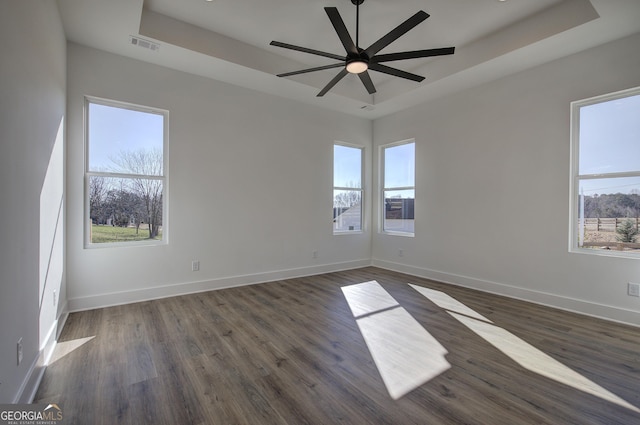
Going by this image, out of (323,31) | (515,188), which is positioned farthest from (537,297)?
(323,31)

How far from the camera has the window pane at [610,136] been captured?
320 centimetres

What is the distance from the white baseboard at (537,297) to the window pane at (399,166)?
1.62 meters

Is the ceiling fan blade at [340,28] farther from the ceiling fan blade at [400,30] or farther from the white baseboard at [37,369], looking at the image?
the white baseboard at [37,369]

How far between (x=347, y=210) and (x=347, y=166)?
900 millimetres

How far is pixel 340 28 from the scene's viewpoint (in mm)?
2518

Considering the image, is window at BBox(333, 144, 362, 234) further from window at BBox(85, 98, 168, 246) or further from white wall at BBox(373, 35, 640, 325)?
window at BBox(85, 98, 168, 246)

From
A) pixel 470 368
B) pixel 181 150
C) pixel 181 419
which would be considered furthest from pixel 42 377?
pixel 470 368

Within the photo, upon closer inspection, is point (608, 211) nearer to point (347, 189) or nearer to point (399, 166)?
point (399, 166)

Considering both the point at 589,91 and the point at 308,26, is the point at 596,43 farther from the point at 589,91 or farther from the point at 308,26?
the point at 308,26

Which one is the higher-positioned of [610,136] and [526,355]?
[610,136]

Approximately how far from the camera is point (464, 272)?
4598mm

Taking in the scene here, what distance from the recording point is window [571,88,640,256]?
3205mm

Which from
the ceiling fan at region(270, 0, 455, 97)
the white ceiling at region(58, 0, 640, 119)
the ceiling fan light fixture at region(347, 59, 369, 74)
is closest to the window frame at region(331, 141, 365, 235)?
the white ceiling at region(58, 0, 640, 119)

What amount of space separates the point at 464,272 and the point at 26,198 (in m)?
5.07
